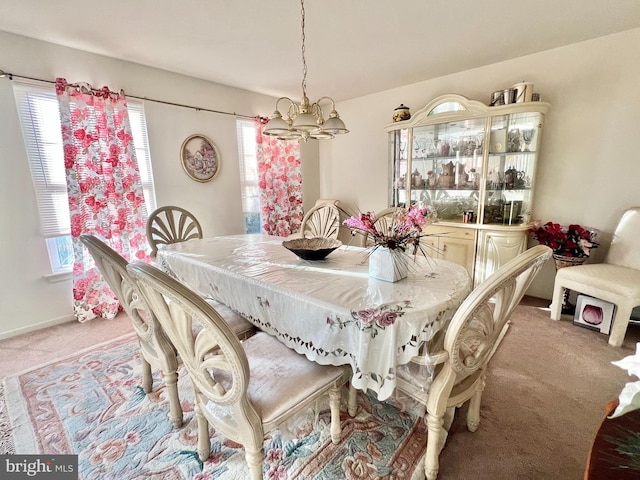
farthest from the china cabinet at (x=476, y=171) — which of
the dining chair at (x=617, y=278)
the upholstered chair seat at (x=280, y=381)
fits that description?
the upholstered chair seat at (x=280, y=381)

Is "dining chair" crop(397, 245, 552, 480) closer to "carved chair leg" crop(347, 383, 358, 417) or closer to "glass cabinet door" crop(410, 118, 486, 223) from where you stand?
"carved chair leg" crop(347, 383, 358, 417)

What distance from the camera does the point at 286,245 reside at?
186cm

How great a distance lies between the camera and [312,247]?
190cm

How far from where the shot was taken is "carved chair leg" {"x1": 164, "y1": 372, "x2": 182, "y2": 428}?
1388 millimetres

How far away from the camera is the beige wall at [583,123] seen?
92.9 inches

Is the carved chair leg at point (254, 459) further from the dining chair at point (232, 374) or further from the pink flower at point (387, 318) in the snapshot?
the pink flower at point (387, 318)

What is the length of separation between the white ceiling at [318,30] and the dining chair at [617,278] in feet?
5.30

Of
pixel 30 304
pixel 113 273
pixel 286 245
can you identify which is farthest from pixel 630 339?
pixel 30 304

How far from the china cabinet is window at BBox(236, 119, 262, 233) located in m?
1.80

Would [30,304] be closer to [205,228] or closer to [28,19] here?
[205,228]

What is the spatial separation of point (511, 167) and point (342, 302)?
8.69ft

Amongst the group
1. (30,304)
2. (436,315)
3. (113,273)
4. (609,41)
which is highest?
(609,41)

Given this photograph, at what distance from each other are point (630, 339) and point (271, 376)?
2.85 metres

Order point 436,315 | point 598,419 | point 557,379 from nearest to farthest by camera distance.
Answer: point 436,315
point 598,419
point 557,379
